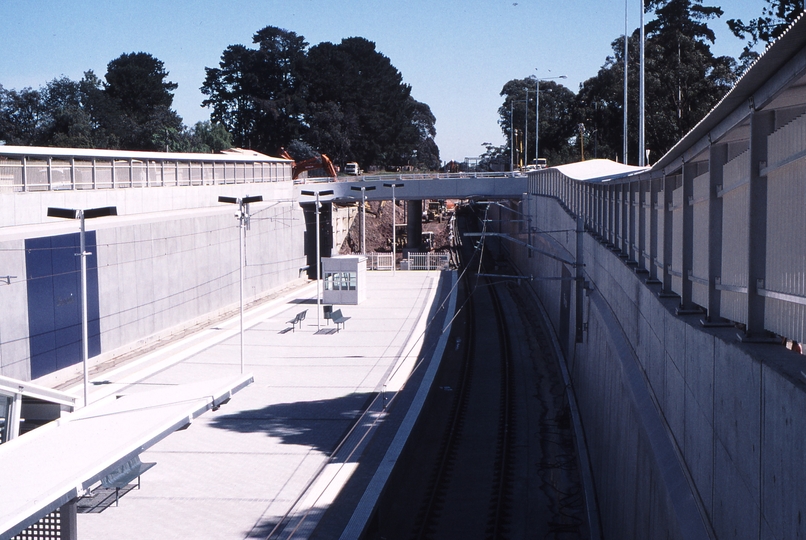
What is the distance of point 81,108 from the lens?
6856 cm

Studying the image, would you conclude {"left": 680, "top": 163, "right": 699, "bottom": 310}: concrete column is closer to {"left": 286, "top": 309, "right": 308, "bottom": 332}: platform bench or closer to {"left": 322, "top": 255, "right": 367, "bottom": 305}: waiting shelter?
{"left": 286, "top": 309, "right": 308, "bottom": 332}: platform bench

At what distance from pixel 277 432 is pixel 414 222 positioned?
39.7 meters

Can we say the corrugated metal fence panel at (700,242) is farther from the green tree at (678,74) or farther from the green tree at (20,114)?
the green tree at (20,114)

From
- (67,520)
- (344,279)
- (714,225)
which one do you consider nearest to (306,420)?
(67,520)

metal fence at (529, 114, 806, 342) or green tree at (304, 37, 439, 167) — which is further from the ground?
green tree at (304, 37, 439, 167)

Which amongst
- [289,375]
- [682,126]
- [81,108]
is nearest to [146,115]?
[81,108]

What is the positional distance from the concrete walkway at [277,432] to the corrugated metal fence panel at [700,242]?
604cm

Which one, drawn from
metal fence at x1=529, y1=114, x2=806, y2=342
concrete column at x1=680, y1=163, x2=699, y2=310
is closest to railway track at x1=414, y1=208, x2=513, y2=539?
metal fence at x1=529, y1=114, x2=806, y2=342

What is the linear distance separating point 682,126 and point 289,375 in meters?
30.4

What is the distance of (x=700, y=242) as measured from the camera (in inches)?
279

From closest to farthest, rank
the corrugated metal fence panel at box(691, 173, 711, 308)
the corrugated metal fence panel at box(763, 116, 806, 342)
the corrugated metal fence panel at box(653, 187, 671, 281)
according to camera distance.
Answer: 1. the corrugated metal fence panel at box(763, 116, 806, 342)
2. the corrugated metal fence panel at box(691, 173, 711, 308)
3. the corrugated metal fence panel at box(653, 187, 671, 281)

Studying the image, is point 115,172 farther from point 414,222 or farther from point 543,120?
point 543,120

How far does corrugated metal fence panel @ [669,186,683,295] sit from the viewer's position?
8.11m

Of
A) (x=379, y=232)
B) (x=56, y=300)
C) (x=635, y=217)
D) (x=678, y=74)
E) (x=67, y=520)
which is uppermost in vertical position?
(x=678, y=74)
